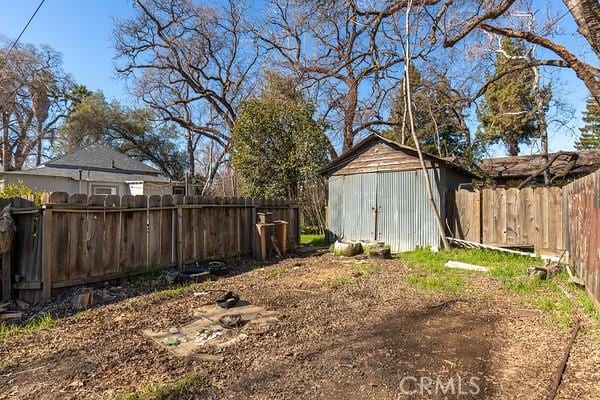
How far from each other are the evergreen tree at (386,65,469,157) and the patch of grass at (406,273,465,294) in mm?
11387

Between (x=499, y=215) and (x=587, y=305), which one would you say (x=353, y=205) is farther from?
(x=587, y=305)

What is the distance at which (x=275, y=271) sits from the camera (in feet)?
22.8

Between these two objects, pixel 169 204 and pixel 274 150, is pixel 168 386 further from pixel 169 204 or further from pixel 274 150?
pixel 274 150

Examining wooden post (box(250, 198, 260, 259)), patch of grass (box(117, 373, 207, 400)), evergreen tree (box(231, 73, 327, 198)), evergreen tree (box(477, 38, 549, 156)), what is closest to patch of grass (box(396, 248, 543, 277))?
wooden post (box(250, 198, 260, 259))

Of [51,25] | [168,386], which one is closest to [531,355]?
[168,386]

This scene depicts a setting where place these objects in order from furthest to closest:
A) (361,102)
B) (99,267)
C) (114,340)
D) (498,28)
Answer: (361,102)
(498,28)
(99,267)
(114,340)

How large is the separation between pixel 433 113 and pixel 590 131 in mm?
21223

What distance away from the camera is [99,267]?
17.7ft

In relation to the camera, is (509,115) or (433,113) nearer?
(433,113)

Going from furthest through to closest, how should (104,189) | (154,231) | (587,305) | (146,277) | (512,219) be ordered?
(104,189) < (512,219) < (154,231) < (146,277) < (587,305)

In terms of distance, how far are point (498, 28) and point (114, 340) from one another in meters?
12.4

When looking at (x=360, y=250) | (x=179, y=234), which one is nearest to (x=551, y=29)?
(x=360, y=250)

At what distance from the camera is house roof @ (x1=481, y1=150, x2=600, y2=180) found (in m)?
14.2

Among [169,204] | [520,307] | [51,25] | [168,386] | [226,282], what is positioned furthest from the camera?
[51,25]
